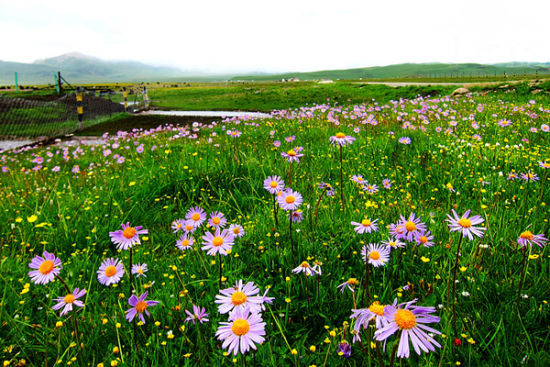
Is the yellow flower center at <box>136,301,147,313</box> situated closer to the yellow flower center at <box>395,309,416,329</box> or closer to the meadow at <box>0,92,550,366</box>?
the meadow at <box>0,92,550,366</box>

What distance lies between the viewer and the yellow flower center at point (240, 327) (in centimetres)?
108

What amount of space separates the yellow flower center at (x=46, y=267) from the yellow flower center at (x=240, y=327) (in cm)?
109

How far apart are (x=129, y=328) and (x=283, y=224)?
1432mm

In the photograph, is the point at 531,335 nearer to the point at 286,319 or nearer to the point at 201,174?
the point at 286,319

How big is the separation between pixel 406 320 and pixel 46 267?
167cm

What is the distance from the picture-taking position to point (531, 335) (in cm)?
158

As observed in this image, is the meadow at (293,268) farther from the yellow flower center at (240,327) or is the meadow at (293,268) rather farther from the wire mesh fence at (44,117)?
the wire mesh fence at (44,117)

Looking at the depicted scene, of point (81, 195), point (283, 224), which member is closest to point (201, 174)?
point (81, 195)

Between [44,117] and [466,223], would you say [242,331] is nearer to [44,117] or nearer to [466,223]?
[466,223]

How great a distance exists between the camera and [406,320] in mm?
930

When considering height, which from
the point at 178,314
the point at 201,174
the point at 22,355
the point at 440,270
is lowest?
the point at 22,355

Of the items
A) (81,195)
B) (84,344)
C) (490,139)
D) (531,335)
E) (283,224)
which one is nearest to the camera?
(531,335)

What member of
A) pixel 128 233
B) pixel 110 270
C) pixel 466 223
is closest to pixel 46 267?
pixel 110 270

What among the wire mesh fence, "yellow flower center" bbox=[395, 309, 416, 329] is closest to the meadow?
"yellow flower center" bbox=[395, 309, 416, 329]
